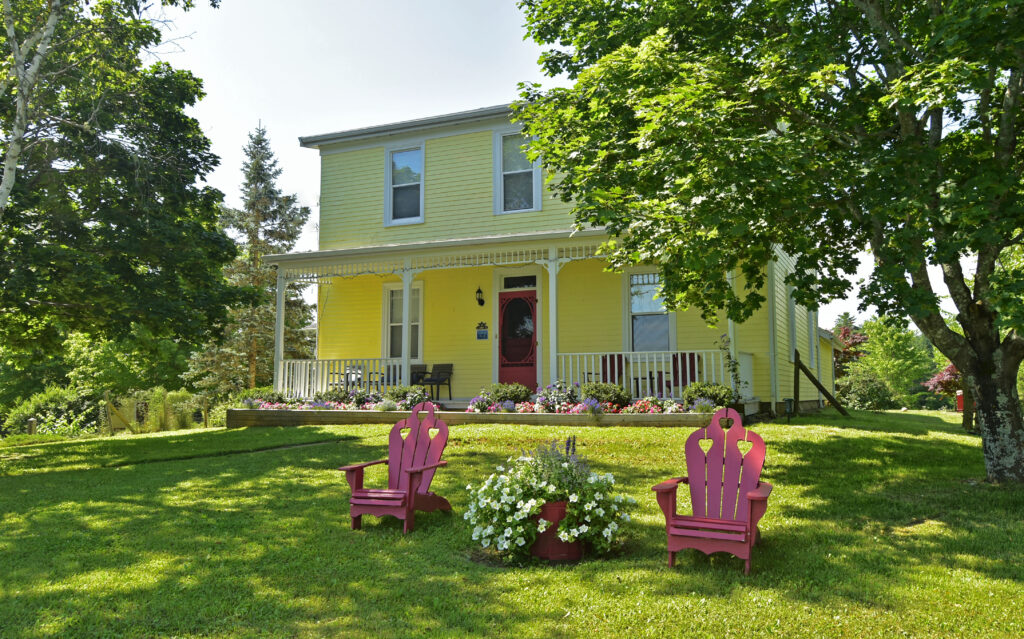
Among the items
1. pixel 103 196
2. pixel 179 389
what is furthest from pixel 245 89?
pixel 179 389

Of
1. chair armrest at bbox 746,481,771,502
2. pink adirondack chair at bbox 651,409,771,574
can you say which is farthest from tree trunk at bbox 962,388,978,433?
chair armrest at bbox 746,481,771,502

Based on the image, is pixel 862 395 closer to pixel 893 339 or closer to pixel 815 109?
pixel 893 339

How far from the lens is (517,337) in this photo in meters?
14.4

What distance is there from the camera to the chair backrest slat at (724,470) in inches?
176

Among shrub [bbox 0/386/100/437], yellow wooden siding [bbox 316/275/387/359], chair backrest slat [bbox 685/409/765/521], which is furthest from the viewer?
shrub [bbox 0/386/100/437]

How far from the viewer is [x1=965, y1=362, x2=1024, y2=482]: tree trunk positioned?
20.7 ft

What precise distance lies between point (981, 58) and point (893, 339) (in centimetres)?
2696

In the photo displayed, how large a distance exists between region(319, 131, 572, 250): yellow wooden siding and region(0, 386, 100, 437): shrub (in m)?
14.9

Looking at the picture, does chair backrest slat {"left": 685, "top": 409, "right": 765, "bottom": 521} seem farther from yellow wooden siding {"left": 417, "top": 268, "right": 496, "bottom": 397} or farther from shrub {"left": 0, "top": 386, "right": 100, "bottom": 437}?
shrub {"left": 0, "top": 386, "right": 100, "bottom": 437}

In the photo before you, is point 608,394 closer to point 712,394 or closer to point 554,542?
point 712,394

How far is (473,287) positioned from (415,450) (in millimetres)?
9172

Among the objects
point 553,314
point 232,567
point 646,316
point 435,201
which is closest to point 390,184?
point 435,201

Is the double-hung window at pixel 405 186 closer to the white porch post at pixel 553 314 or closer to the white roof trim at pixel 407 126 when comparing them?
the white roof trim at pixel 407 126

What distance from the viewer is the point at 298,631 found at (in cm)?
346
